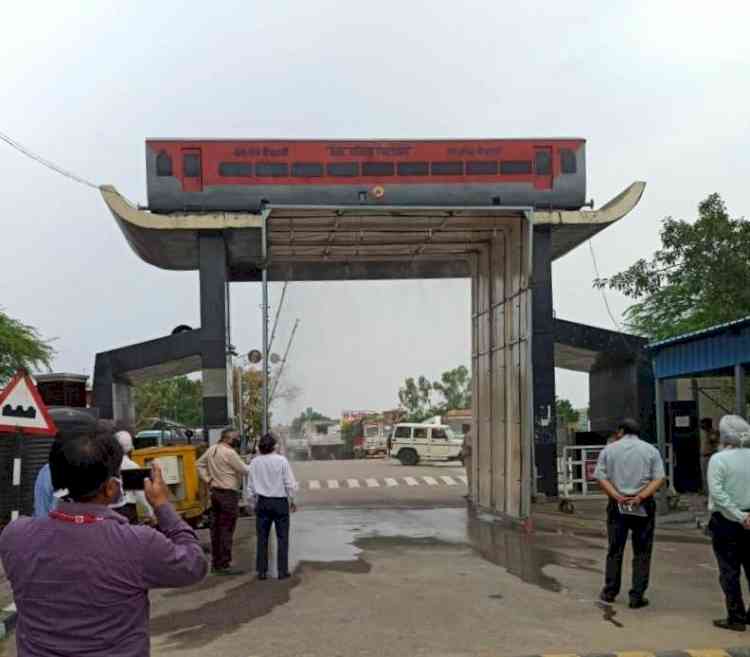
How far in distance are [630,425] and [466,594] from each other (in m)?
2.26

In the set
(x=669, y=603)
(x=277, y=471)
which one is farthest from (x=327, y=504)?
(x=669, y=603)

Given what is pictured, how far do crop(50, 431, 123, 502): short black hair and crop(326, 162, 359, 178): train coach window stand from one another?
542 inches

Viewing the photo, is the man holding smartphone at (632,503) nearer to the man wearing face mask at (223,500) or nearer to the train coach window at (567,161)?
the man wearing face mask at (223,500)

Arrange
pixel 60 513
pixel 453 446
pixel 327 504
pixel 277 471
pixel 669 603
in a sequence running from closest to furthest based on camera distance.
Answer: pixel 60 513, pixel 669 603, pixel 277 471, pixel 327 504, pixel 453 446

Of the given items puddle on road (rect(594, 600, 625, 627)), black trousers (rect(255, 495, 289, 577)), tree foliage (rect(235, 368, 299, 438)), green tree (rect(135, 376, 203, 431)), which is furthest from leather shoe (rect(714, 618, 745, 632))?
green tree (rect(135, 376, 203, 431))

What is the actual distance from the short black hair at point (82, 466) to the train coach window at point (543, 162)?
14605 millimetres

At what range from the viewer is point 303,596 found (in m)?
9.14

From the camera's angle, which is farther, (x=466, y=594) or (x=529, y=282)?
(x=529, y=282)

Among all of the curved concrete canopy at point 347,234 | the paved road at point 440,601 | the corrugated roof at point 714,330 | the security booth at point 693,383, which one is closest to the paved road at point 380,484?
the curved concrete canopy at point 347,234

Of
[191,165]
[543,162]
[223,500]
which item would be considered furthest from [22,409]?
[543,162]

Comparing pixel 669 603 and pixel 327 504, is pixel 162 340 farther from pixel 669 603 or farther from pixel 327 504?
pixel 669 603

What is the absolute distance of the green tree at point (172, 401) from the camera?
5721 centimetres

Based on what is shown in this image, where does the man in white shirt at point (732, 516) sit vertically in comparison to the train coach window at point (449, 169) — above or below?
below

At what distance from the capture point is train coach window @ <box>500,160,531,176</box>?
16594 mm
